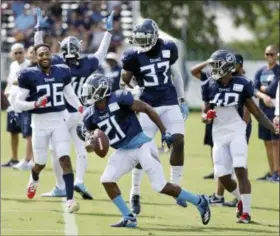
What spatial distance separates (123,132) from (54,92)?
2.12m

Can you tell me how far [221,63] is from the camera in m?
13.5

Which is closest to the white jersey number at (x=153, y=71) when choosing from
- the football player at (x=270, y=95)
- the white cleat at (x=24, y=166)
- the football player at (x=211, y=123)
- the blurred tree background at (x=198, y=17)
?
the football player at (x=211, y=123)

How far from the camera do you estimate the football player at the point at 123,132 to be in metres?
12.4

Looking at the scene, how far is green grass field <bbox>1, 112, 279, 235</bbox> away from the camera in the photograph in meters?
13.1

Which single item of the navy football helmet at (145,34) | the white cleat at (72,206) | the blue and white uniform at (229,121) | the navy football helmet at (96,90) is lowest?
the white cleat at (72,206)

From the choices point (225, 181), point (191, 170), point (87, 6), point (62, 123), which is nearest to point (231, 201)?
point (225, 181)

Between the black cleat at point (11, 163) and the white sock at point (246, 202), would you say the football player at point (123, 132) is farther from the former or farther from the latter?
the black cleat at point (11, 163)

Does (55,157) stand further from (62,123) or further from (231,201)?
(231,201)

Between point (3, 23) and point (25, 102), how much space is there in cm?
2365

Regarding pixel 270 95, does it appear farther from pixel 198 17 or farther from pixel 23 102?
pixel 198 17

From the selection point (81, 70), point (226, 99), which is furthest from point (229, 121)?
point (81, 70)

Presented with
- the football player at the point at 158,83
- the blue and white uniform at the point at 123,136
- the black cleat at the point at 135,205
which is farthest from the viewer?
the black cleat at the point at 135,205

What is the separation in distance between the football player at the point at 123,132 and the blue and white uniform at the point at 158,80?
98 centimetres

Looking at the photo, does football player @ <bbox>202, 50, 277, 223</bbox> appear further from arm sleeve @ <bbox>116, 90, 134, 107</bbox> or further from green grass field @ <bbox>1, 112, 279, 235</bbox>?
arm sleeve @ <bbox>116, 90, 134, 107</bbox>
